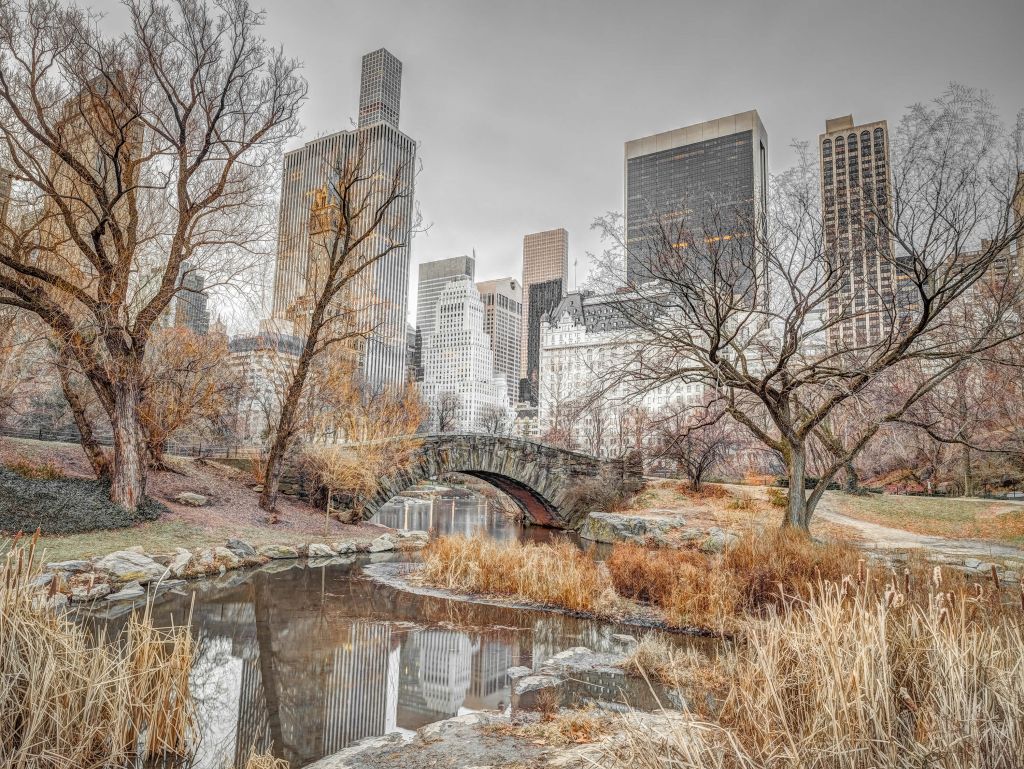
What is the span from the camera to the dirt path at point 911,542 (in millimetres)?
14734

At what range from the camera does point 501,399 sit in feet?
593

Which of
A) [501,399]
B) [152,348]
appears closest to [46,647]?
[152,348]

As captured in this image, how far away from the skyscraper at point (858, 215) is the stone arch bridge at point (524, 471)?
1309 centimetres

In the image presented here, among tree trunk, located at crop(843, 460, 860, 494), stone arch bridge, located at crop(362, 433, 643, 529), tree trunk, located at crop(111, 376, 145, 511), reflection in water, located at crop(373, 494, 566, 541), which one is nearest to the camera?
tree trunk, located at crop(111, 376, 145, 511)

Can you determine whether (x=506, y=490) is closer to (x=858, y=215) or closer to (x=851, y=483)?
(x=851, y=483)

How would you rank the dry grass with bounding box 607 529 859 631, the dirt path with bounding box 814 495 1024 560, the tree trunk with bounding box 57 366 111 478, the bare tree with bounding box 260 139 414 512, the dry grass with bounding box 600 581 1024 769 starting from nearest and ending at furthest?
the dry grass with bounding box 600 581 1024 769
the dry grass with bounding box 607 529 859 631
the tree trunk with bounding box 57 366 111 478
the dirt path with bounding box 814 495 1024 560
the bare tree with bounding box 260 139 414 512

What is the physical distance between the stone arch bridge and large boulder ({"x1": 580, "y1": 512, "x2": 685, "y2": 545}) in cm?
252

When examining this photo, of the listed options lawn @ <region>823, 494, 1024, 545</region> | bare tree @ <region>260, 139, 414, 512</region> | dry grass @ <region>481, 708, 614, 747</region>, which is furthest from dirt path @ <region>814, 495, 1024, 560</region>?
bare tree @ <region>260, 139, 414, 512</region>

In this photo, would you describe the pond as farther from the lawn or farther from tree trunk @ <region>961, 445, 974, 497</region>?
tree trunk @ <region>961, 445, 974, 497</region>

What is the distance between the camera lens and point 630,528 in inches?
810

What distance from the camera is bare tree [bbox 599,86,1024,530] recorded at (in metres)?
9.63

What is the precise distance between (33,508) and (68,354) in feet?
11.6

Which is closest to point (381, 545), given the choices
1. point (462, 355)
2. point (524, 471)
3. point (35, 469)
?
point (524, 471)

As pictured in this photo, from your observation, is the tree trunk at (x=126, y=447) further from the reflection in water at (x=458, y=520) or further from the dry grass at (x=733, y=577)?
the dry grass at (x=733, y=577)
